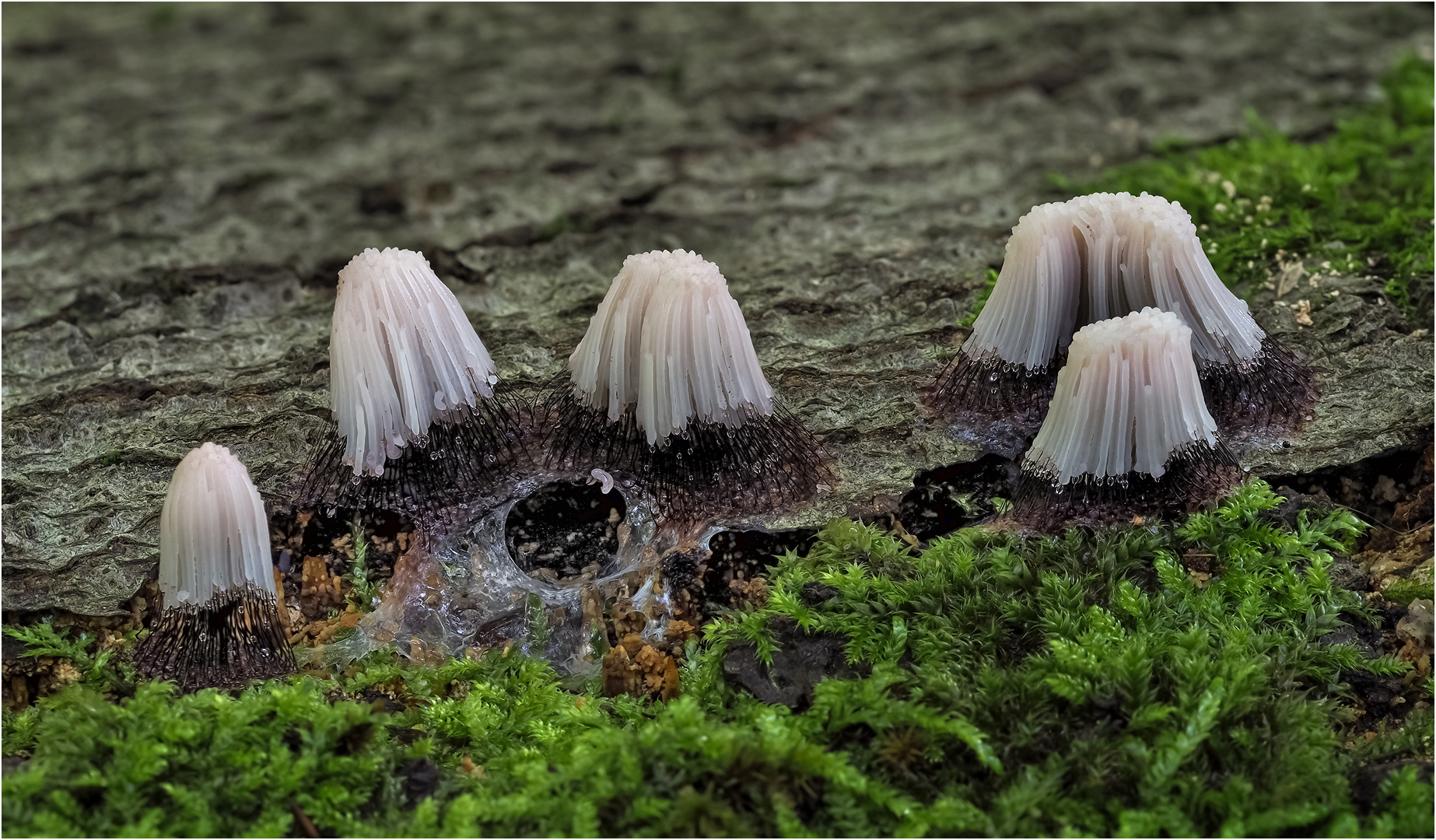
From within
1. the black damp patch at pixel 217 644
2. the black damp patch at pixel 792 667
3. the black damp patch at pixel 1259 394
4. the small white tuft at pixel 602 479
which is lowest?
the black damp patch at pixel 792 667

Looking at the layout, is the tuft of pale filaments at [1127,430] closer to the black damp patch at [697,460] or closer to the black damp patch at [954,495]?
the black damp patch at [954,495]

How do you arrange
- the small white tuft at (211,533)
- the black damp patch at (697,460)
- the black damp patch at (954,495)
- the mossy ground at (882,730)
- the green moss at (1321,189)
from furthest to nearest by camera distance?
the green moss at (1321,189)
the black damp patch at (954,495)
the black damp patch at (697,460)
the small white tuft at (211,533)
the mossy ground at (882,730)

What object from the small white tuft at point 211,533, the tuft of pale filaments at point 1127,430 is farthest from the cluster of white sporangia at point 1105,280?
the small white tuft at point 211,533

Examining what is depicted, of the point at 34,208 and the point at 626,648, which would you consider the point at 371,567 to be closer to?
the point at 626,648

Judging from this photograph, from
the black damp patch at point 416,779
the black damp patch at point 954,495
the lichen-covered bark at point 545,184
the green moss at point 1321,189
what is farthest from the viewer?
the green moss at point 1321,189

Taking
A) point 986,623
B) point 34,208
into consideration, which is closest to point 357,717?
point 986,623

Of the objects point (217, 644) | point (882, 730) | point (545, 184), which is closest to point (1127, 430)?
point (882, 730)

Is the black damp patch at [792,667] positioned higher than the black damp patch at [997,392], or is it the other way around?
the black damp patch at [997,392]

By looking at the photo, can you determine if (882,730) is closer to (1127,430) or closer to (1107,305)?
(1127,430)
